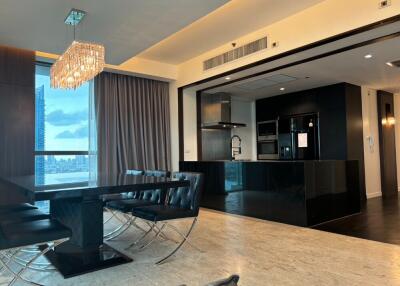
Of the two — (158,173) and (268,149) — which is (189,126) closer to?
(268,149)

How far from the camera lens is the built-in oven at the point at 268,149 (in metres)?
7.30

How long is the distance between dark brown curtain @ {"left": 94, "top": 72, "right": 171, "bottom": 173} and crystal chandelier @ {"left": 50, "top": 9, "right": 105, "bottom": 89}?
1977mm

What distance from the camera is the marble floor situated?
7.88ft

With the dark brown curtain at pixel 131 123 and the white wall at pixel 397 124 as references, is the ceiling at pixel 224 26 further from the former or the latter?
the white wall at pixel 397 124


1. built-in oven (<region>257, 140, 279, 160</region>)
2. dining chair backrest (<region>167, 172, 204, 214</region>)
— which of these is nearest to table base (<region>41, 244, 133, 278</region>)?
dining chair backrest (<region>167, 172, 204, 214</region>)

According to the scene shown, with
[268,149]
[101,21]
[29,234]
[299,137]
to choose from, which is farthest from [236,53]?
[29,234]

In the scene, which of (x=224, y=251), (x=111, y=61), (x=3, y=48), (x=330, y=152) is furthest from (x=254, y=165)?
(x=3, y=48)

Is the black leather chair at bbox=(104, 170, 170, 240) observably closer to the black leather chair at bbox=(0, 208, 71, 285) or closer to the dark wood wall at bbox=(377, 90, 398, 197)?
the black leather chair at bbox=(0, 208, 71, 285)

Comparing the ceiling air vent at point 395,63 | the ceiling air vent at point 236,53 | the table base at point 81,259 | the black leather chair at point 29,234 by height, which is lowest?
the table base at point 81,259

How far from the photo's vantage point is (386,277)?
2393mm

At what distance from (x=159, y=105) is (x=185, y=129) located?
0.73 m

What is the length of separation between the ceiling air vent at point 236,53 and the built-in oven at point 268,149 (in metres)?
2.79

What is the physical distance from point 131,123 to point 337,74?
385 cm

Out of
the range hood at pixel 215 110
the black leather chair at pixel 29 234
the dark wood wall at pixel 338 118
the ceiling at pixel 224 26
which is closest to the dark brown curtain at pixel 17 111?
the ceiling at pixel 224 26
